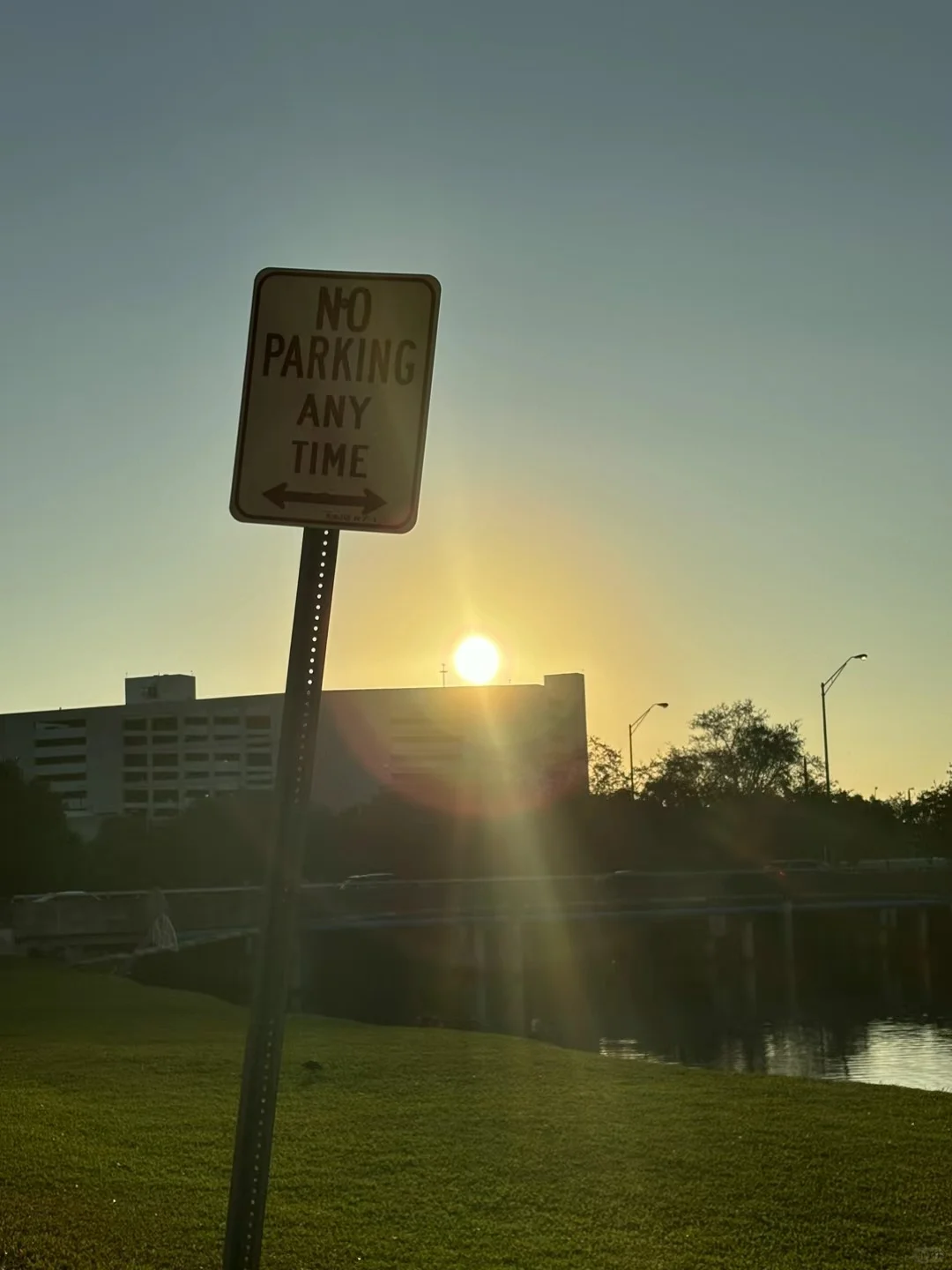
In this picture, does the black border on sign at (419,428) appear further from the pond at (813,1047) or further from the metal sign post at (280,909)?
the pond at (813,1047)

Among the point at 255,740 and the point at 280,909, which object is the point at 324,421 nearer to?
the point at 280,909

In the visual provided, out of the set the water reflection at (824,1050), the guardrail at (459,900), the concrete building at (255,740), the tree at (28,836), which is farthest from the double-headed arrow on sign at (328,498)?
the concrete building at (255,740)

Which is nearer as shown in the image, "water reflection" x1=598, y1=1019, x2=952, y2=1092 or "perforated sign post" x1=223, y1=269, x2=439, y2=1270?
"perforated sign post" x1=223, y1=269, x2=439, y2=1270

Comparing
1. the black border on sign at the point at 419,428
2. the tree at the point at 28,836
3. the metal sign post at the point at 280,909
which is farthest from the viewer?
the tree at the point at 28,836

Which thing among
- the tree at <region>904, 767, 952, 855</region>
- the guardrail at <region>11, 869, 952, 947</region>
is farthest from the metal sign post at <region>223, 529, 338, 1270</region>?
the tree at <region>904, 767, 952, 855</region>

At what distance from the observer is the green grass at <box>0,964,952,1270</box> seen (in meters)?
8.65

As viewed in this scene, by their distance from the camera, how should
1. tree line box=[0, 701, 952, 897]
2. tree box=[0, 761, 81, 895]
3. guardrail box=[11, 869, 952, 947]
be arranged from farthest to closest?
tree line box=[0, 701, 952, 897] < tree box=[0, 761, 81, 895] < guardrail box=[11, 869, 952, 947]

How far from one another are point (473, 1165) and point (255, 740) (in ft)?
441

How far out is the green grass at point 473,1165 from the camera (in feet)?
28.4

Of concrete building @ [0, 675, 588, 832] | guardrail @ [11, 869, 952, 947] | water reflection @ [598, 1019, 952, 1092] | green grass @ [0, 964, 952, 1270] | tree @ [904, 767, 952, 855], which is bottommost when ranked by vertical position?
green grass @ [0, 964, 952, 1270]

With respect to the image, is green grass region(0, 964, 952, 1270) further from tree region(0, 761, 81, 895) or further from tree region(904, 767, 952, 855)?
tree region(904, 767, 952, 855)

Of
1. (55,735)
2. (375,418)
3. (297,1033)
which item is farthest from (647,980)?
(55,735)

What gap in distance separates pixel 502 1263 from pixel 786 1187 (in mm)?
2775

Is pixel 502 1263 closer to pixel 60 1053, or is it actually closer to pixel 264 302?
pixel 264 302
